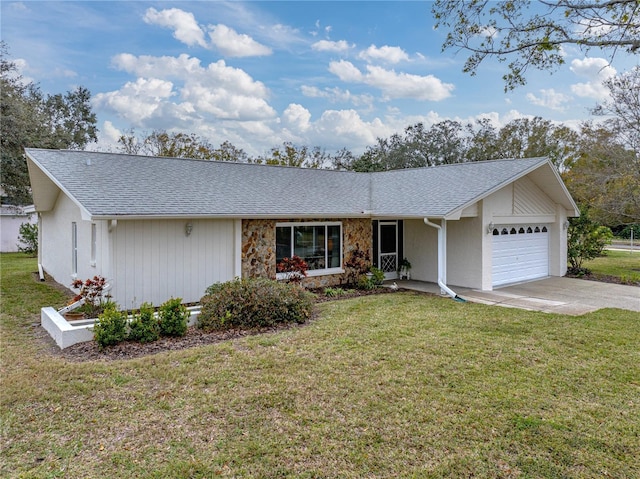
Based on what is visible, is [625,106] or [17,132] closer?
[625,106]

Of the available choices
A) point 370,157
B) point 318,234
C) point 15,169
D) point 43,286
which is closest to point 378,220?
point 318,234

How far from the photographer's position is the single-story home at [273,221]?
955 cm

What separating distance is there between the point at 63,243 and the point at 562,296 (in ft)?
48.5

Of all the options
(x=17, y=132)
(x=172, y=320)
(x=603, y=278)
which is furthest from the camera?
(x=17, y=132)

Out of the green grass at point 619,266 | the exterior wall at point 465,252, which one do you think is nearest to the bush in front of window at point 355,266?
the exterior wall at point 465,252

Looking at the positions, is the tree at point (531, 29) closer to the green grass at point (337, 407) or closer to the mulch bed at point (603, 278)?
the green grass at point (337, 407)

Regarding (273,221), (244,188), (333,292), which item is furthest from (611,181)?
(244,188)

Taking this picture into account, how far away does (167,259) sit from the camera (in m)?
9.85

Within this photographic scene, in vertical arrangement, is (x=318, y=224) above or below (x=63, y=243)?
above

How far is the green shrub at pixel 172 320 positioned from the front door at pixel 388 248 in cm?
809

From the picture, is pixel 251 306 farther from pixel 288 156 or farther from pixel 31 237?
pixel 288 156

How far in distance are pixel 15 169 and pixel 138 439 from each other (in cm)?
2190

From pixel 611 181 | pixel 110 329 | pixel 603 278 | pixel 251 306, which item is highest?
pixel 611 181

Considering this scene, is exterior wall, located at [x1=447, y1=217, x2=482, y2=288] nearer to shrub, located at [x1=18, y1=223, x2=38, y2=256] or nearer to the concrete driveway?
the concrete driveway
